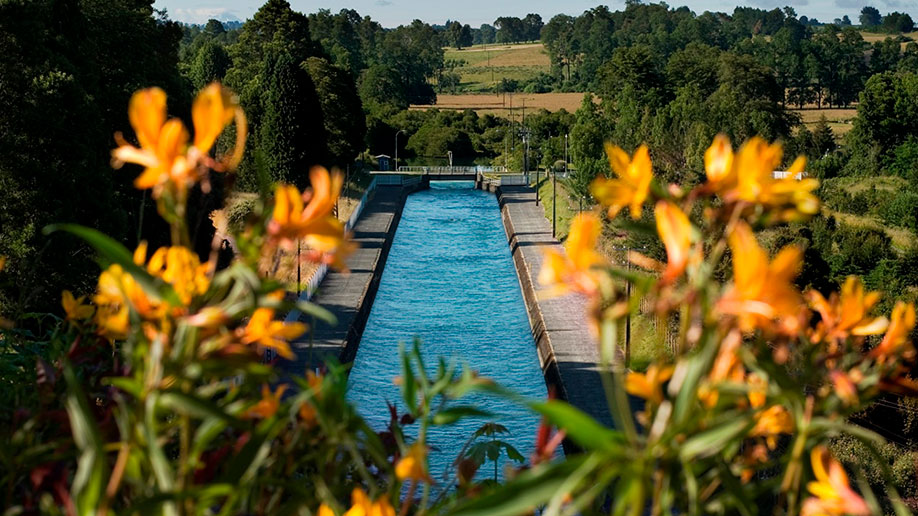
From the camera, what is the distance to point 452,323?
2059cm

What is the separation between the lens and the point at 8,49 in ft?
41.8

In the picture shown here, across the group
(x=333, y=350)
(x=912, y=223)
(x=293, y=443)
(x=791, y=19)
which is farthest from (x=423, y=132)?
(x=791, y=19)

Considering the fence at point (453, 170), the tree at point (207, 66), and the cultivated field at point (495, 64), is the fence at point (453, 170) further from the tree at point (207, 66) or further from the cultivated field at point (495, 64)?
the cultivated field at point (495, 64)

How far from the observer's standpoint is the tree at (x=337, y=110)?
34.0m

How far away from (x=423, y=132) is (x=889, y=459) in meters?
44.8

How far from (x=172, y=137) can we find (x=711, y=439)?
68 cm

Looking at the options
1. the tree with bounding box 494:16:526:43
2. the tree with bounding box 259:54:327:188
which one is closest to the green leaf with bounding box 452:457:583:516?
the tree with bounding box 259:54:327:188

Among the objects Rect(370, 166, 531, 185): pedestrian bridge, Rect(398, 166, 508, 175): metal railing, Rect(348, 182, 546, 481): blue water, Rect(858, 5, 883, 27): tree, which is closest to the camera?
Rect(348, 182, 546, 481): blue water

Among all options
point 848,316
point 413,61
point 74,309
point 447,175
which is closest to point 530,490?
point 848,316

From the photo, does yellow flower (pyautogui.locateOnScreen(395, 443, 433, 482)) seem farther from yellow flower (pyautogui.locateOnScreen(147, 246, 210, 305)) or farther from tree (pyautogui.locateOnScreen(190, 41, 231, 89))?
tree (pyautogui.locateOnScreen(190, 41, 231, 89))

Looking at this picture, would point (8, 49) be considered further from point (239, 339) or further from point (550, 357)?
point (239, 339)

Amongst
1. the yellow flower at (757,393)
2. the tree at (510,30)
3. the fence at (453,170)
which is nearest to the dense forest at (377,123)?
the yellow flower at (757,393)

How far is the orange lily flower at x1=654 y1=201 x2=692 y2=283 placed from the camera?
1137 millimetres

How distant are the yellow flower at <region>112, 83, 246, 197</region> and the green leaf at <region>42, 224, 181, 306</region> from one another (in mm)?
77
